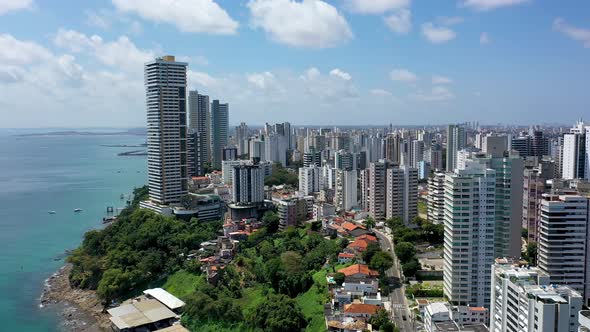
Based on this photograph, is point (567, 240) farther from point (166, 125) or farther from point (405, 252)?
point (166, 125)

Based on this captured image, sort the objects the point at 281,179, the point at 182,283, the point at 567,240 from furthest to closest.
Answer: the point at 281,179, the point at 182,283, the point at 567,240

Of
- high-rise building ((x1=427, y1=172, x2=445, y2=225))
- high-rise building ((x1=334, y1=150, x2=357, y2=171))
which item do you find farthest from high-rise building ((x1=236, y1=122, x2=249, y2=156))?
high-rise building ((x1=427, y1=172, x2=445, y2=225))

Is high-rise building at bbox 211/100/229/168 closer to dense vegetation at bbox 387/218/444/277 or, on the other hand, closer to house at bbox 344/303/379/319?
dense vegetation at bbox 387/218/444/277

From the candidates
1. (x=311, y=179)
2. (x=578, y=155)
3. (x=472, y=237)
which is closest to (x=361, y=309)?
(x=472, y=237)

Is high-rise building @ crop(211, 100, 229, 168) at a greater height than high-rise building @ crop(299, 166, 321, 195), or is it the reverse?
high-rise building @ crop(211, 100, 229, 168)

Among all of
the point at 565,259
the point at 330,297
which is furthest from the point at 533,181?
the point at 330,297

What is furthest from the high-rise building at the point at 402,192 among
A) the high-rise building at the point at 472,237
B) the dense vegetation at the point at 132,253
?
the high-rise building at the point at 472,237
